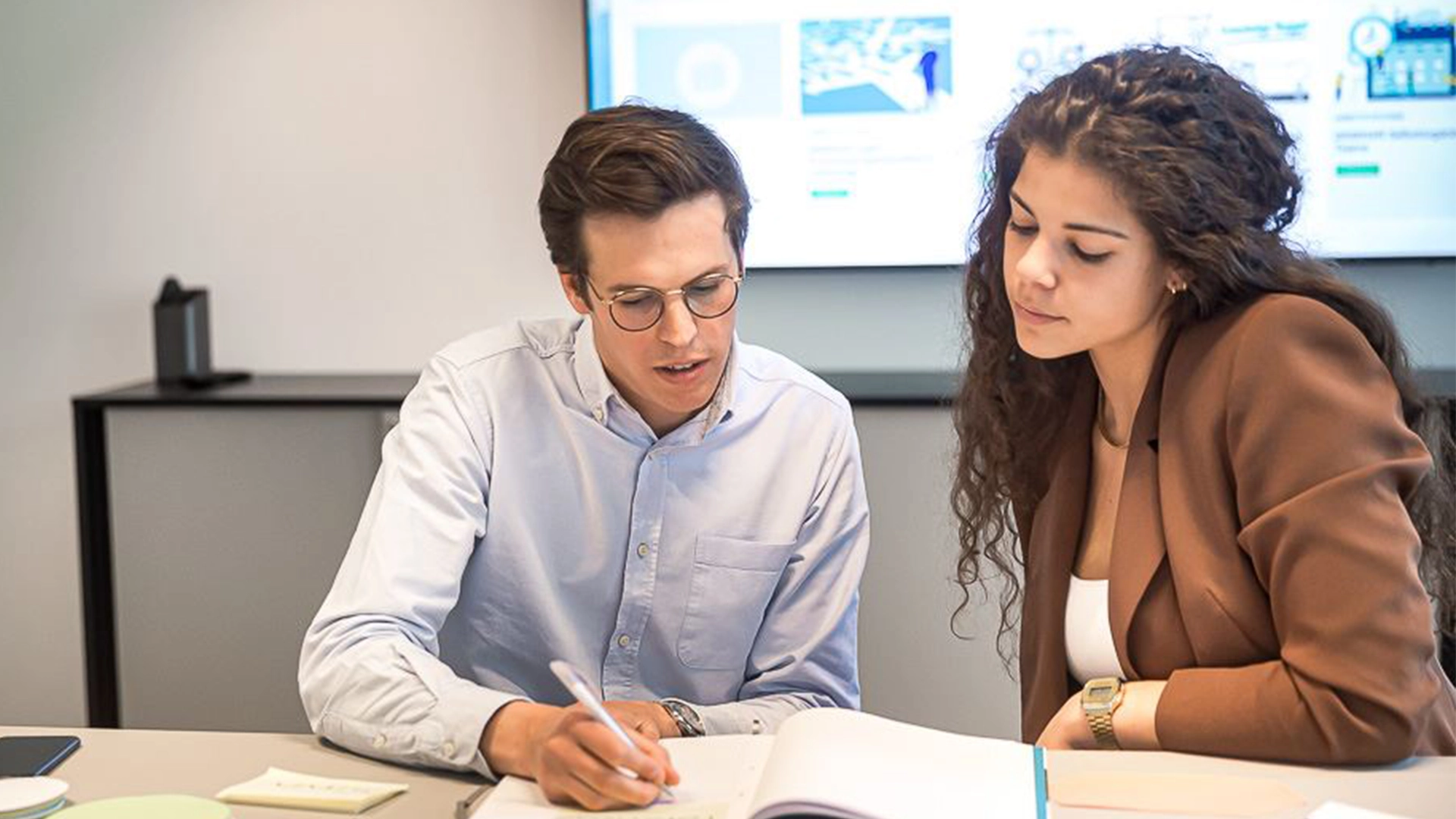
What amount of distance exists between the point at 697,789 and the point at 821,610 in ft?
1.89

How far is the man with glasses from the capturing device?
1850mm

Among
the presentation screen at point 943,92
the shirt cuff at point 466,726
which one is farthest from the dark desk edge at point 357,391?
the shirt cuff at point 466,726

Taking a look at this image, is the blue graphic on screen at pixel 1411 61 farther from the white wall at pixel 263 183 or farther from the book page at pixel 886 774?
the book page at pixel 886 774

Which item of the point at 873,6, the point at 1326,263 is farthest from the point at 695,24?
the point at 1326,263

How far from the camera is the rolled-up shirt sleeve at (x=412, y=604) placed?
158 centimetres

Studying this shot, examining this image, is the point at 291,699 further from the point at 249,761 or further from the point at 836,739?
the point at 836,739

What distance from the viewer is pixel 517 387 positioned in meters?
2.02

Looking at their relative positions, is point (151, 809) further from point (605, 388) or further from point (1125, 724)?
point (1125, 724)

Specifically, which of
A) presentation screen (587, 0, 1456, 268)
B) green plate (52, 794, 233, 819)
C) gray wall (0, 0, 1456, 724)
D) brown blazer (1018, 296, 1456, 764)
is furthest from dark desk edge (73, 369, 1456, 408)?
green plate (52, 794, 233, 819)

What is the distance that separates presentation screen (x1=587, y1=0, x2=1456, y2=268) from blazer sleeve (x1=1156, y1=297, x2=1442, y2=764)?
5.71 ft

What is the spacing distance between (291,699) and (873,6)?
1826mm

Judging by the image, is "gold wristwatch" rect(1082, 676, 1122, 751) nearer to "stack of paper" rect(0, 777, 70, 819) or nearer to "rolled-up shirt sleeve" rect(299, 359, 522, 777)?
"rolled-up shirt sleeve" rect(299, 359, 522, 777)

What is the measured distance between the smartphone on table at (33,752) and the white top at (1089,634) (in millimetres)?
1027

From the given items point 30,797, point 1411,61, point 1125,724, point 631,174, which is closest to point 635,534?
point 631,174
